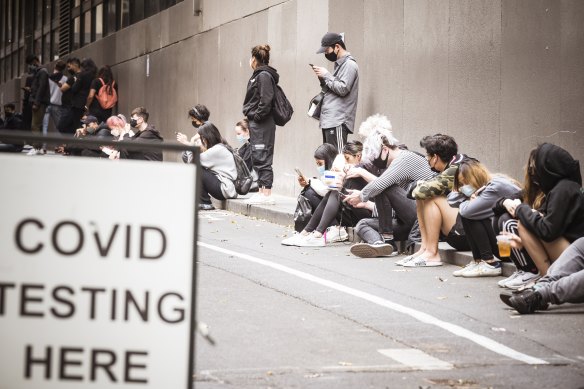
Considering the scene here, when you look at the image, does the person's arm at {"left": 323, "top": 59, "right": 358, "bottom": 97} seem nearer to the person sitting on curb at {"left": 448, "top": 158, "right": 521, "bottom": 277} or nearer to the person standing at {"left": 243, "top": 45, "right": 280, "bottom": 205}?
the person standing at {"left": 243, "top": 45, "right": 280, "bottom": 205}

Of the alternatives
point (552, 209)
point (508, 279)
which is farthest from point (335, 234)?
point (552, 209)

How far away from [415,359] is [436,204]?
4.74 meters

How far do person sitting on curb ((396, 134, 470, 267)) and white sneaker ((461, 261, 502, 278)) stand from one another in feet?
1.96

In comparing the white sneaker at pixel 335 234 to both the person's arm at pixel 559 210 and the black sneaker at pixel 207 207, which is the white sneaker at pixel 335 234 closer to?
the person's arm at pixel 559 210

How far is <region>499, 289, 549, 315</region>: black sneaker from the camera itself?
8.71 meters

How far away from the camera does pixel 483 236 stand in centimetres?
1094

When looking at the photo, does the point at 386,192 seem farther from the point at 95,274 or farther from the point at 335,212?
the point at 95,274

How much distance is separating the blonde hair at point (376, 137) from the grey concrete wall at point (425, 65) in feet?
5.45

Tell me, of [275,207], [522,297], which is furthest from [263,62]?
[522,297]

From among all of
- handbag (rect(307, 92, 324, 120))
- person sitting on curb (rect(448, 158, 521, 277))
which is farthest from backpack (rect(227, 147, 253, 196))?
person sitting on curb (rect(448, 158, 521, 277))

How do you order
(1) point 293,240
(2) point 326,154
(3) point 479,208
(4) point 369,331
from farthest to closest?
(2) point 326,154 → (1) point 293,240 → (3) point 479,208 → (4) point 369,331

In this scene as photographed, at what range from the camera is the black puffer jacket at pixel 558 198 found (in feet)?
30.0

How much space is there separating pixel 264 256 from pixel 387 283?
2268mm

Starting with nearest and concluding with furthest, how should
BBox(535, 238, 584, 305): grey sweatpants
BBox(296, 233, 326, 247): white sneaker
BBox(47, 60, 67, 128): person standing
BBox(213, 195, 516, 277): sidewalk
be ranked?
1. BBox(535, 238, 584, 305): grey sweatpants
2. BBox(213, 195, 516, 277): sidewalk
3. BBox(296, 233, 326, 247): white sneaker
4. BBox(47, 60, 67, 128): person standing
